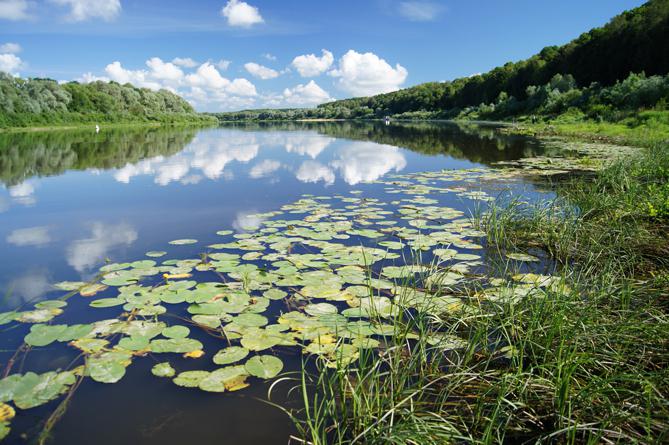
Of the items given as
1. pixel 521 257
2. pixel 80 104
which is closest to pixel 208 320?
pixel 521 257

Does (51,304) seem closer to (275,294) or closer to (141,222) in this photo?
(275,294)

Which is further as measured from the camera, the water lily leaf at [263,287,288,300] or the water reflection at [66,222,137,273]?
the water reflection at [66,222,137,273]

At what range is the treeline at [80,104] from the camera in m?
33.0

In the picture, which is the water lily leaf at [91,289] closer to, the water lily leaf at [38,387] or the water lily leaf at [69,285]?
the water lily leaf at [69,285]

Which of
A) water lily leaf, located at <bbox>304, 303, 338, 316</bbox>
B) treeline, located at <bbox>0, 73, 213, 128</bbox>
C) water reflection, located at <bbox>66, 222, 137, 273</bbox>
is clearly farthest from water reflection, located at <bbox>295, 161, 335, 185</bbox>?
treeline, located at <bbox>0, 73, 213, 128</bbox>

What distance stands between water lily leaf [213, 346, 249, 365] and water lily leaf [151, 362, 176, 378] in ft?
0.82

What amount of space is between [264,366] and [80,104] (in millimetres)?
54345

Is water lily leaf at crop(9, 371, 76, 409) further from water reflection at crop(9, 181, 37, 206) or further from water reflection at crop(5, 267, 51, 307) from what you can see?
water reflection at crop(9, 181, 37, 206)

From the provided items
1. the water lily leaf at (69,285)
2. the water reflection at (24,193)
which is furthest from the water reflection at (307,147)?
the water lily leaf at (69,285)

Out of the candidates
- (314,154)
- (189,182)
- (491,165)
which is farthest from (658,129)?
(189,182)

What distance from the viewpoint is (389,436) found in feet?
5.14

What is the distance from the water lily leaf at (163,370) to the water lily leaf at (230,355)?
0.82 ft

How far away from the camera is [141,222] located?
19.1 ft

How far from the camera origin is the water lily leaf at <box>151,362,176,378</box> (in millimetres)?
2309
